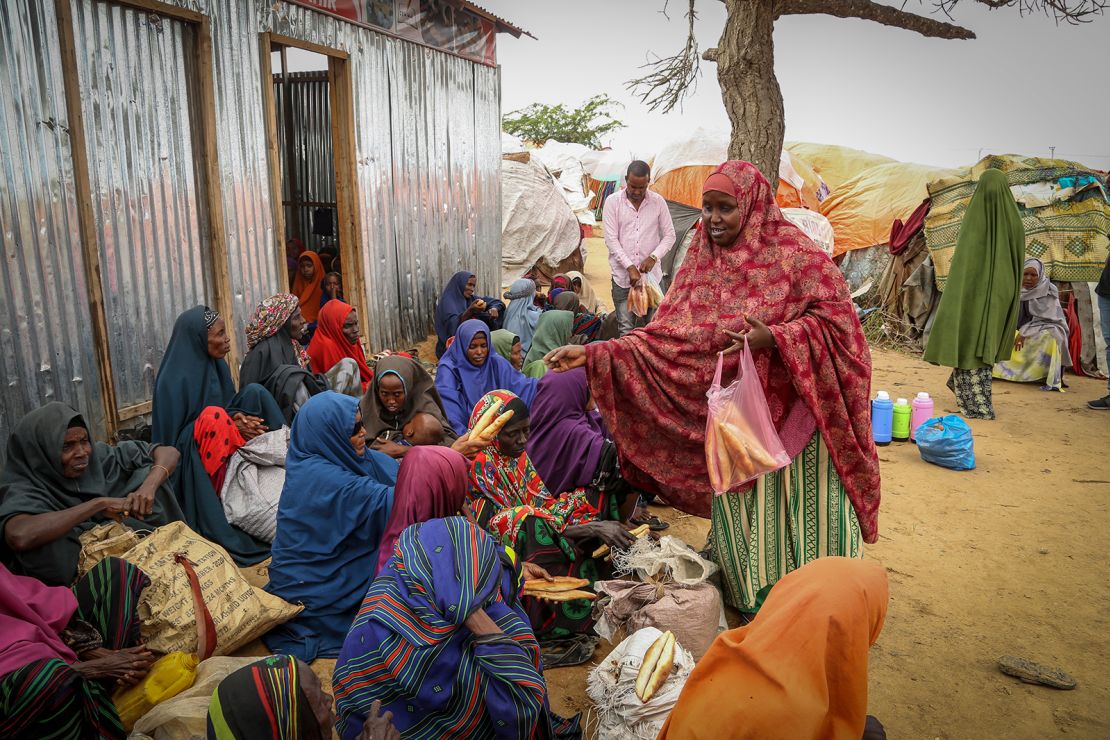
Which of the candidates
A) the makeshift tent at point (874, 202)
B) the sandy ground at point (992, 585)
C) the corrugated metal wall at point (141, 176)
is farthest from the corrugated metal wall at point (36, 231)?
the makeshift tent at point (874, 202)

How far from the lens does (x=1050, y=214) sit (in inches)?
368

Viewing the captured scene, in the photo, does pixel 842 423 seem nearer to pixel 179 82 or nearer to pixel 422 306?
pixel 179 82

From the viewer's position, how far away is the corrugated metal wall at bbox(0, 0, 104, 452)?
438 cm

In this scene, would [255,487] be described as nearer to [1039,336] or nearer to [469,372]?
[469,372]

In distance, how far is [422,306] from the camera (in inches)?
354

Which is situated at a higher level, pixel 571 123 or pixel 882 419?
pixel 571 123

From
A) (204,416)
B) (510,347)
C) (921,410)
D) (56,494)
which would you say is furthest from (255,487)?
(921,410)

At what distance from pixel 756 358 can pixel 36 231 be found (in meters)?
3.94

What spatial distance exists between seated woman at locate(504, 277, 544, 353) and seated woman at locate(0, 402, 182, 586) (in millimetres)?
4558

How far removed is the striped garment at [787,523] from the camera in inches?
138

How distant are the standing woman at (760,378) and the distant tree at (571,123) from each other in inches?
1173

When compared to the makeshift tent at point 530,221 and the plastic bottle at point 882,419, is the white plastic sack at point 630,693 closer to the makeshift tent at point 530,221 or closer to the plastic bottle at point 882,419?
the plastic bottle at point 882,419

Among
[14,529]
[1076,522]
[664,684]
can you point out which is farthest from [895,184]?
[14,529]

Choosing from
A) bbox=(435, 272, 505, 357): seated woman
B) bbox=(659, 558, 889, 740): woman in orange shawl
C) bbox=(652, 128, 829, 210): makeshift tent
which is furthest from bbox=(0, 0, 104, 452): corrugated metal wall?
bbox=(652, 128, 829, 210): makeshift tent
